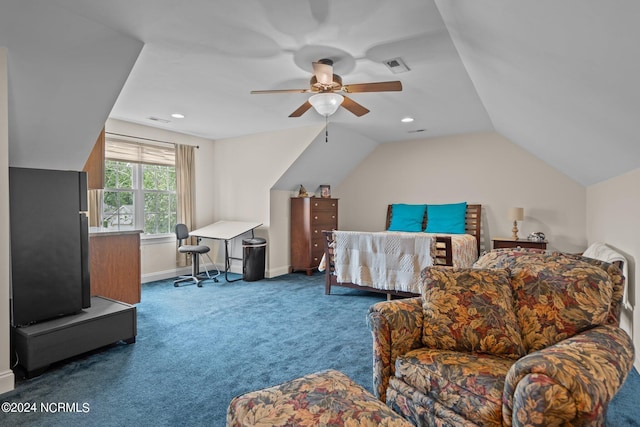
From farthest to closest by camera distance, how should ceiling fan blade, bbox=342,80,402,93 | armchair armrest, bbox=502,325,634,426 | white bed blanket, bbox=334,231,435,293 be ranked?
white bed blanket, bbox=334,231,435,293
ceiling fan blade, bbox=342,80,402,93
armchair armrest, bbox=502,325,634,426

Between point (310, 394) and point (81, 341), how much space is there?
2.13m

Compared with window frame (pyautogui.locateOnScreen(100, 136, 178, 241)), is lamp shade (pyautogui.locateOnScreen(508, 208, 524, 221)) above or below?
below

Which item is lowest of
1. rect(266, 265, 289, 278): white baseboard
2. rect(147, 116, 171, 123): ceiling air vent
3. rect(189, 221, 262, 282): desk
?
rect(266, 265, 289, 278): white baseboard

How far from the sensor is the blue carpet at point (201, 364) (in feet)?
6.37

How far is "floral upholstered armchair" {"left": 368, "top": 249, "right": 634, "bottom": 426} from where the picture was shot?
1.20m

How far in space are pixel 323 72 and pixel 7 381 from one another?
297 centimetres

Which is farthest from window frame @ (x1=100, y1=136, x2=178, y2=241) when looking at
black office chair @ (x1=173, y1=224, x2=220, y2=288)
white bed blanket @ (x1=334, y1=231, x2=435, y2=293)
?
white bed blanket @ (x1=334, y1=231, x2=435, y2=293)

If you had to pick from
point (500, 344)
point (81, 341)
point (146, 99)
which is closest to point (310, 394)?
point (500, 344)

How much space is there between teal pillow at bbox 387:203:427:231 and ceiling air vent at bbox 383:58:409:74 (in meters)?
3.38

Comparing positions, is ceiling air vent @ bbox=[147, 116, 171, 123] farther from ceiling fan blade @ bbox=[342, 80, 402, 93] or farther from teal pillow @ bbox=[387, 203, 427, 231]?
teal pillow @ bbox=[387, 203, 427, 231]

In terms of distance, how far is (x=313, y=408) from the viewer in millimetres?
1219

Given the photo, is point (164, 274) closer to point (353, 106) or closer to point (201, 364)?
point (201, 364)

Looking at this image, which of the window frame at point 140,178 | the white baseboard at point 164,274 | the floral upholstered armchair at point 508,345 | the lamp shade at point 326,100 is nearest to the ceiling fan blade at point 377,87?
the lamp shade at point 326,100

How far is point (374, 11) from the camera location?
2182 mm
